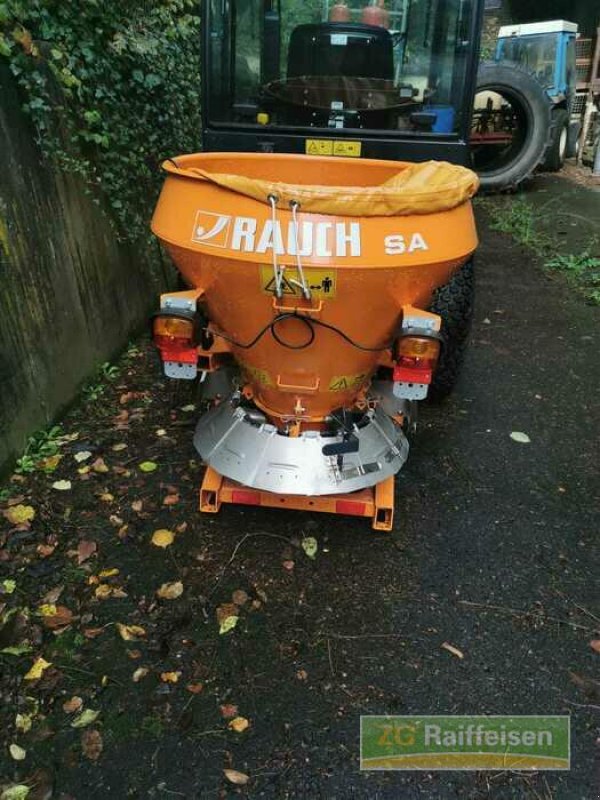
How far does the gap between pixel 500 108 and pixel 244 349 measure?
7.94m

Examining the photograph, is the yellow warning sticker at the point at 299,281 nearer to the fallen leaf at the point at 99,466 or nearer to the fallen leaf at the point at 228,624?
the fallen leaf at the point at 228,624

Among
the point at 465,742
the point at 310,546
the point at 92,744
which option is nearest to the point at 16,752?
the point at 92,744

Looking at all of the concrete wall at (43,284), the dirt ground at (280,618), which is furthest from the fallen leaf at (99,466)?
the concrete wall at (43,284)

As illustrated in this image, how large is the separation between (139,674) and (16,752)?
366 millimetres

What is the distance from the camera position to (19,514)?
239 cm

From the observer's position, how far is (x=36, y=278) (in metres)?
2.70

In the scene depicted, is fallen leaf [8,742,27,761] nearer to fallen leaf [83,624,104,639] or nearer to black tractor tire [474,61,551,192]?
fallen leaf [83,624,104,639]

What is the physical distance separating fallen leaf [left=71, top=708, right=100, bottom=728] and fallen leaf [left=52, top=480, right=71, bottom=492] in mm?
1046

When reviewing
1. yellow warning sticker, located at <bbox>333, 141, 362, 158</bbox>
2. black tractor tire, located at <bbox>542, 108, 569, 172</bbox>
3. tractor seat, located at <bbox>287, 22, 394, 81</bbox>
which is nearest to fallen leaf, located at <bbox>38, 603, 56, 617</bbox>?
yellow warning sticker, located at <bbox>333, 141, 362, 158</bbox>

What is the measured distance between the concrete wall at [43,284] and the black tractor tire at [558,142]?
7.20 meters

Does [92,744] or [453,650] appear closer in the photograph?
[92,744]

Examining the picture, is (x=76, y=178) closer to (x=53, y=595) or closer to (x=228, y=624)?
(x=53, y=595)

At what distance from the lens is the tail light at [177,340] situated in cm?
194

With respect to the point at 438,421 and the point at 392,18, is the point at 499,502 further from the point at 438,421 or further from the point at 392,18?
the point at 392,18
